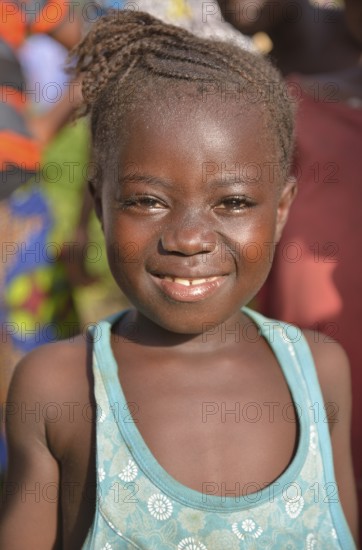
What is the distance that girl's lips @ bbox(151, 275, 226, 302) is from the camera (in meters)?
1.33

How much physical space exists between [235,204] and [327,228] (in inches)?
30.2

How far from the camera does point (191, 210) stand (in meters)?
1.31

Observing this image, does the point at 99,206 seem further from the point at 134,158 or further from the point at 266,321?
the point at 266,321

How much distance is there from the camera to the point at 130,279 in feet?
4.50

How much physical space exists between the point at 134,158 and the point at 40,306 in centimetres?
135

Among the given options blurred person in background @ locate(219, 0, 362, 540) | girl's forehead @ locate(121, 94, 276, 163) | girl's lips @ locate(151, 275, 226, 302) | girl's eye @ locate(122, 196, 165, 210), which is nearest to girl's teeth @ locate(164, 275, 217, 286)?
girl's lips @ locate(151, 275, 226, 302)

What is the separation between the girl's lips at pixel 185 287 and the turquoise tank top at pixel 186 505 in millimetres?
234

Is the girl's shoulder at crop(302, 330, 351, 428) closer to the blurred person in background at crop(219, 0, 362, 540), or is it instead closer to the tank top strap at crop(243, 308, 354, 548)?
the tank top strap at crop(243, 308, 354, 548)

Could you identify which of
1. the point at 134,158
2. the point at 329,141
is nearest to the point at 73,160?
the point at 329,141

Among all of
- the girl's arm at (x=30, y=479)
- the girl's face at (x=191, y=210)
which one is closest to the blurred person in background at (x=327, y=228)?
the girl's face at (x=191, y=210)

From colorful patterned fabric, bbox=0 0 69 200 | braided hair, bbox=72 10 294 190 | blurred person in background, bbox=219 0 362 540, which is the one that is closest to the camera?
braided hair, bbox=72 10 294 190

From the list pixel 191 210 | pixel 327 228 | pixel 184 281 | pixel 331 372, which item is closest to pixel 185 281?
pixel 184 281

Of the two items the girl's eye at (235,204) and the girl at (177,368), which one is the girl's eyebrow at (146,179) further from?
the girl's eye at (235,204)

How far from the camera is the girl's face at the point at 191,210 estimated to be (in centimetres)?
130
